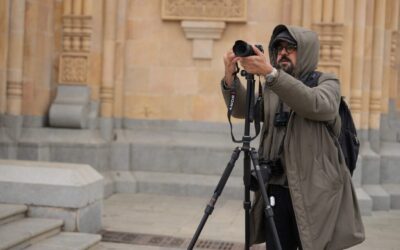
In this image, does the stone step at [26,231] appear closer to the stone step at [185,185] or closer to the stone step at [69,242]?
the stone step at [69,242]

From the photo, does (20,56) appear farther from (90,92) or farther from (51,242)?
(51,242)

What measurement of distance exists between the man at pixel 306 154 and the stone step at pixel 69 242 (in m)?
2.53

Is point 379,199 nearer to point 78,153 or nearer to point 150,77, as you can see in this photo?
point 150,77

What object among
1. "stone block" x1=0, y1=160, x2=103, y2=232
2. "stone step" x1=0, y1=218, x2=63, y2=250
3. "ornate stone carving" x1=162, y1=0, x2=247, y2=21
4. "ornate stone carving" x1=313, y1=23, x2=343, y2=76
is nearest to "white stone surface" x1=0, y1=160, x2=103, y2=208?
"stone block" x1=0, y1=160, x2=103, y2=232

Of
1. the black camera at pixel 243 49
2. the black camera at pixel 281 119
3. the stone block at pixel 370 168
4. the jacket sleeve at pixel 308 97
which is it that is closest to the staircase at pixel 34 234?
the black camera at pixel 281 119

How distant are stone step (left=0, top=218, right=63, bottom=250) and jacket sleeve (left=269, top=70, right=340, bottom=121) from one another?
2.73m

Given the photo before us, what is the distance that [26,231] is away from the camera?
16.5 ft

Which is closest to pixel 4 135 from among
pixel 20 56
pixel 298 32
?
pixel 20 56

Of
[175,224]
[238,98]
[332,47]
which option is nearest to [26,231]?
[175,224]

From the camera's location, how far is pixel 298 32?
2.98m

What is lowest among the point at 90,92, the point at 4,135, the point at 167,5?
the point at 4,135

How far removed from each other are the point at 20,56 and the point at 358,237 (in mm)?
6498

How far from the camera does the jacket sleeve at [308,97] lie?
109 inches

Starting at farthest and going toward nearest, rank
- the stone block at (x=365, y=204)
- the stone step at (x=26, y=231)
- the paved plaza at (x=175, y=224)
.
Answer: the stone block at (x=365, y=204), the paved plaza at (x=175, y=224), the stone step at (x=26, y=231)
